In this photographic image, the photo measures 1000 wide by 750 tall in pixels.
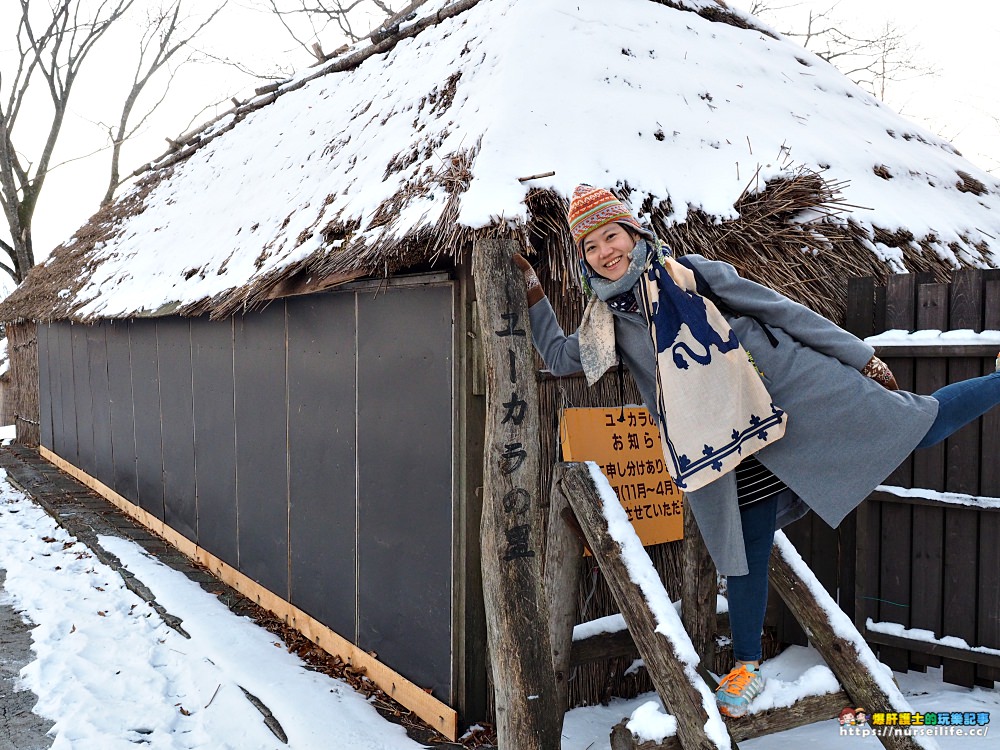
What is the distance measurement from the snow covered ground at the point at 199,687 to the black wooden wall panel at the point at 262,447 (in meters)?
0.42

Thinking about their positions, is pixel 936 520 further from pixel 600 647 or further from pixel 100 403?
pixel 100 403

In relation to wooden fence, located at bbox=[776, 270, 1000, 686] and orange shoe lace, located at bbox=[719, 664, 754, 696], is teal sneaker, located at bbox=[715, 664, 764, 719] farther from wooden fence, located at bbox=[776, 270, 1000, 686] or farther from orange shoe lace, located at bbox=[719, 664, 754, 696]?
wooden fence, located at bbox=[776, 270, 1000, 686]

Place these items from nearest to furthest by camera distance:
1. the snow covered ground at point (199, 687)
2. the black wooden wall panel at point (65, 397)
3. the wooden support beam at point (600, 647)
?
1. the wooden support beam at point (600, 647)
2. the snow covered ground at point (199, 687)
3. the black wooden wall panel at point (65, 397)

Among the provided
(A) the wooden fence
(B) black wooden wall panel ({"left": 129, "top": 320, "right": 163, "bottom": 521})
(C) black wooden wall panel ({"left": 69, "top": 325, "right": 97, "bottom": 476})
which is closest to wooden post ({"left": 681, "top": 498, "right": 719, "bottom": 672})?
(A) the wooden fence

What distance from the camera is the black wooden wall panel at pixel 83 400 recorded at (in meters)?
10.1

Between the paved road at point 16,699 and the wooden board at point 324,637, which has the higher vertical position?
the wooden board at point 324,637

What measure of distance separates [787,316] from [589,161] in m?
1.58

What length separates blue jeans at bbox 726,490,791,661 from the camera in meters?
2.41

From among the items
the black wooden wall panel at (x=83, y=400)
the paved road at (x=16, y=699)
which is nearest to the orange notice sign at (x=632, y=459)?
the paved road at (x=16, y=699)

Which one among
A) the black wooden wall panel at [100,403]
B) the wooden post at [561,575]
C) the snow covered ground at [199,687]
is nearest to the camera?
the wooden post at [561,575]

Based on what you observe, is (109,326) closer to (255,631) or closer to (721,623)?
(255,631)

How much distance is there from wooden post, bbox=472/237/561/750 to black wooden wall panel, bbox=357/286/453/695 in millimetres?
1008

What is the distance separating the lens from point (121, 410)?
28.7 ft

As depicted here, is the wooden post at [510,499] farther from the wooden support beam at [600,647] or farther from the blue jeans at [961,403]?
the blue jeans at [961,403]
